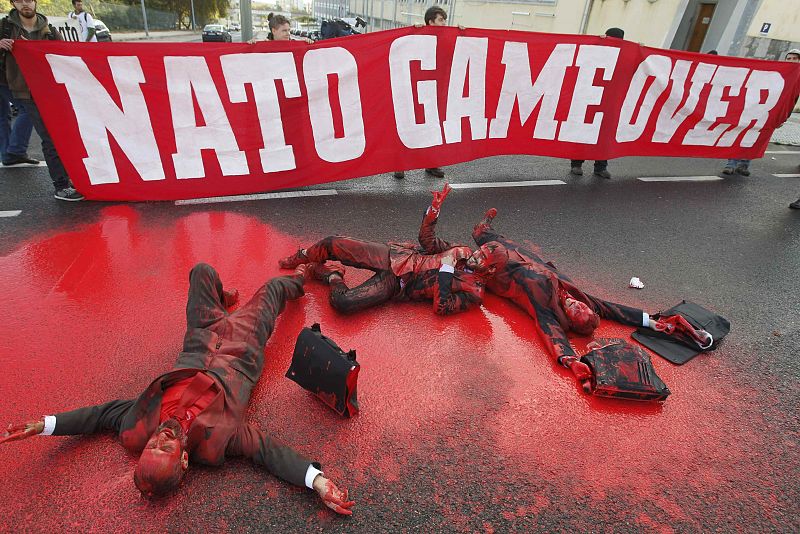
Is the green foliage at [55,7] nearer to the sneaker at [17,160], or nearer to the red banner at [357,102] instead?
the sneaker at [17,160]

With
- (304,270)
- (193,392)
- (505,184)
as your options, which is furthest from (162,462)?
(505,184)

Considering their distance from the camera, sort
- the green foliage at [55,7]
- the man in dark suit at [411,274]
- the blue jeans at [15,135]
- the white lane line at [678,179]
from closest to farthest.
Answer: the man in dark suit at [411,274], the blue jeans at [15,135], the white lane line at [678,179], the green foliage at [55,7]

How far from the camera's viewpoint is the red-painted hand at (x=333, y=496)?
2371 millimetres

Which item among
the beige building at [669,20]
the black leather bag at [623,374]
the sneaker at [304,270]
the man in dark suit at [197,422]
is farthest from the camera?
the beige building at [669,20]

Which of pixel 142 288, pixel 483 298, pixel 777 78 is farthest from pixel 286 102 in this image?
pixel 777 78

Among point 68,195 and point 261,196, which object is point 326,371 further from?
point 68,195

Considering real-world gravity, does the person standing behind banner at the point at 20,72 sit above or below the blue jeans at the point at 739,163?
above

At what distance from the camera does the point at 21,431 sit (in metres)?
2.42

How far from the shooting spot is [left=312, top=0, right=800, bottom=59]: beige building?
1244 centimetres

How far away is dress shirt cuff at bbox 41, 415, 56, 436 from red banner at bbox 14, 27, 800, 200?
11.3ft

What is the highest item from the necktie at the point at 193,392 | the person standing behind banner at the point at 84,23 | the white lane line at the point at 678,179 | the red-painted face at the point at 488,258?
the person standing behind banner at the point at 84,23

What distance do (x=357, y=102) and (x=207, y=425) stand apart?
173 inches

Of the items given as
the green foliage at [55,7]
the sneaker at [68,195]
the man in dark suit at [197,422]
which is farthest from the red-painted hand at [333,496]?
the green foliage at [55,7]

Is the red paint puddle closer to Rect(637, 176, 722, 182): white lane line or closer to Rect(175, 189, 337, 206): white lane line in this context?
Rect(175, 189, 337, 206): white lane line
